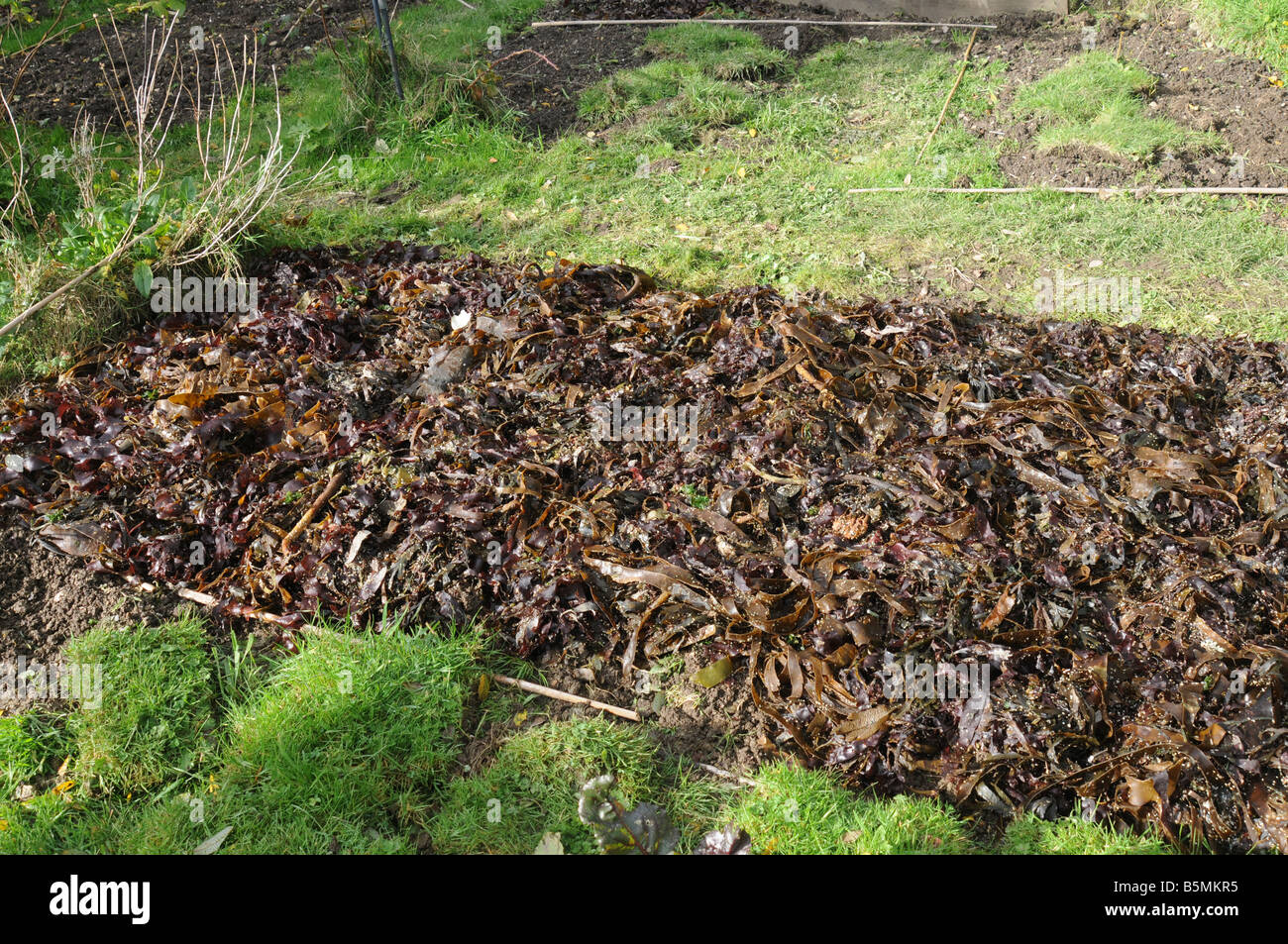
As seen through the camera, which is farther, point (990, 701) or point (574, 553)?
point (574, 553)

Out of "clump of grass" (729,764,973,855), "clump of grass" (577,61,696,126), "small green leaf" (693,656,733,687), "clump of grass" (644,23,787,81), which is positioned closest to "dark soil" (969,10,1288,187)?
"clump of grass" (644,23,787,81)

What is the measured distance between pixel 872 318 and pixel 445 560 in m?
2.47

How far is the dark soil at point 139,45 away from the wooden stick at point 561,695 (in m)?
6.12

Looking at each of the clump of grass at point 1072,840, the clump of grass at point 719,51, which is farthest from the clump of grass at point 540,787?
the clump of grass at point 719,51

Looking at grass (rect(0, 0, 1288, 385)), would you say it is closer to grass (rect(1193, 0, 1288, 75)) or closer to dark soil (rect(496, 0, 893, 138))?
dark soil (rect(496, 0, 893, 138))

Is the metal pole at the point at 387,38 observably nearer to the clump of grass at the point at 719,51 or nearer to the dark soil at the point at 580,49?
the dark soil at the point at 580,49

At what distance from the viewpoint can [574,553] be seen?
3.37 meters

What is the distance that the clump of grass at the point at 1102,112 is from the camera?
616 centimetres

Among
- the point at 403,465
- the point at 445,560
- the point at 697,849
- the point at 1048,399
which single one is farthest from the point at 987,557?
the point at 403,465

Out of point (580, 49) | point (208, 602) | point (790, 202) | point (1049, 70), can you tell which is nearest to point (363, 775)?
point (208, 602)

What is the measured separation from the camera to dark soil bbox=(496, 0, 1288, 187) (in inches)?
237

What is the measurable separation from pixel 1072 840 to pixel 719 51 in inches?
276

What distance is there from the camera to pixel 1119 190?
5.87 metres

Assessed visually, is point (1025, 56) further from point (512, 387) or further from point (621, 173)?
point (512, 387)
